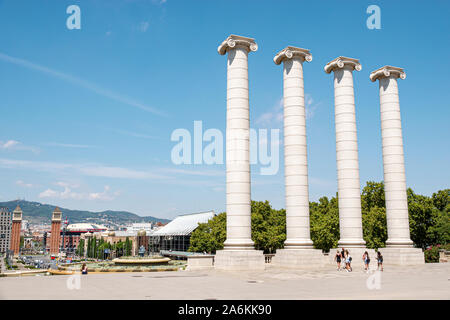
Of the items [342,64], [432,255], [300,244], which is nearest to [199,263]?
[300,244]

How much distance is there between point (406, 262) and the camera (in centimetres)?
6019

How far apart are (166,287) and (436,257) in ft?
230

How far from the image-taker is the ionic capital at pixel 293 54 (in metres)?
59.3

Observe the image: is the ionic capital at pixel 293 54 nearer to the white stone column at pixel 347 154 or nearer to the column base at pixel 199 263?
the white stone column at pixel 347 154

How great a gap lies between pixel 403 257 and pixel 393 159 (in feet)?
53.1

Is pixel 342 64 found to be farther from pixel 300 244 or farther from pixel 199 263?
pixel 199 263

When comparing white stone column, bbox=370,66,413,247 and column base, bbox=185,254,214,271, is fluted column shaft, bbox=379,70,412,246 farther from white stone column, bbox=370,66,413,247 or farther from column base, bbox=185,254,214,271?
column base, bbox=185,254,214,271

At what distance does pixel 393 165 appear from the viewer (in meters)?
65.7

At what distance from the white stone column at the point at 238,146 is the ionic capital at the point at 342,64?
54.4 ft

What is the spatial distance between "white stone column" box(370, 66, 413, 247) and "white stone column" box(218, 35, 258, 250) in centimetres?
2703

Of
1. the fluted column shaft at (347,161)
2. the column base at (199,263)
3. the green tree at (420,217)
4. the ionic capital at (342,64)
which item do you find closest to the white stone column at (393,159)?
the ionic capital at (342,64)

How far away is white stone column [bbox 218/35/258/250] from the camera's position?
51531 mm
